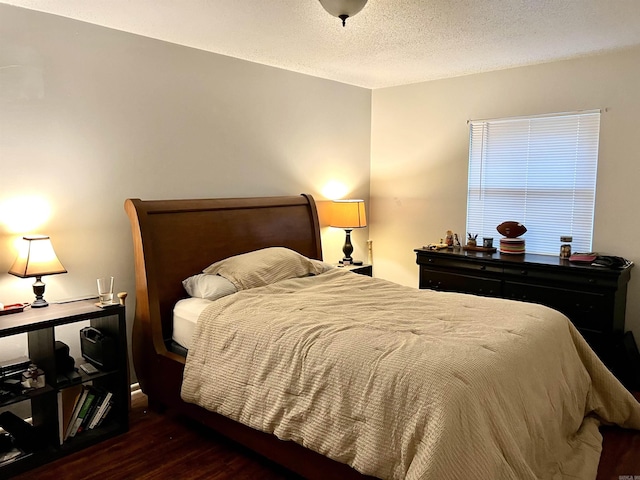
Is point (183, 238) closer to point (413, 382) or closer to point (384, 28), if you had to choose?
point (384, 28)

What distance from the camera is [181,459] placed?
102 inches

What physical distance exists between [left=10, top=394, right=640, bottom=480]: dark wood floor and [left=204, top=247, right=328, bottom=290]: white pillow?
0.93m

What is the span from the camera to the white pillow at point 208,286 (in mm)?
3074

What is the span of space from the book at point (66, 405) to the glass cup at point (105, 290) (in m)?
0.48

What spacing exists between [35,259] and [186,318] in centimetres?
86

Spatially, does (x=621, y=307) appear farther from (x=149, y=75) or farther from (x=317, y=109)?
(x=149, y=75)

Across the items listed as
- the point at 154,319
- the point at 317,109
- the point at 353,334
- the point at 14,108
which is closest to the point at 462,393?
the point at 353,334

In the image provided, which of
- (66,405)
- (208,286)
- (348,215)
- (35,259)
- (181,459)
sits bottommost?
(181,459)

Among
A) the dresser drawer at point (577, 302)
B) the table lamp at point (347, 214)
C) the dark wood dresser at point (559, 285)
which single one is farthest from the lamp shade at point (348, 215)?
the dresser drawer at point (577, 302)

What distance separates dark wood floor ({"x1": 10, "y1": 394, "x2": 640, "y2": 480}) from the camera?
2445 millimetres

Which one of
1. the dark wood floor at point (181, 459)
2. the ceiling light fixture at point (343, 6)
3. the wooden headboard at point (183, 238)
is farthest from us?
→ the wooden headboard at point (183, 238)

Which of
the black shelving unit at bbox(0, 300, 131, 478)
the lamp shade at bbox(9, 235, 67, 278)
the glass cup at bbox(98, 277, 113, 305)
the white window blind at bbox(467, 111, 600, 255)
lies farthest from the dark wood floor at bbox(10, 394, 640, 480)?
the white window blind at bbox(467, 111, 600, 255)

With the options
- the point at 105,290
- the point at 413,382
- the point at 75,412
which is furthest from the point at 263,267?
the point at 413,382

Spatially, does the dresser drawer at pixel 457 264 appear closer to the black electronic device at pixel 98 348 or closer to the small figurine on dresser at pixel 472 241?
the small figurine on dresser at pixel 472 241
